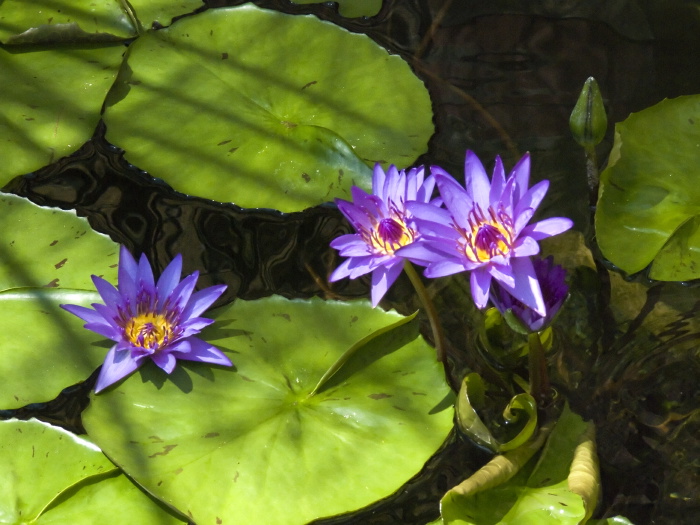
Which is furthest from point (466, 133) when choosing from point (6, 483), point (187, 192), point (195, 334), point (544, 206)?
point (6, 483)

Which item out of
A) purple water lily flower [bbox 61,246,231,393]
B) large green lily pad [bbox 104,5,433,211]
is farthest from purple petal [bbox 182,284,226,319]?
large green lily pad [bbox 104,5,433,211]

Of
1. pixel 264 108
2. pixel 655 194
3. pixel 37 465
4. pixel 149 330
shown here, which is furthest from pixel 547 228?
pixel 37 465

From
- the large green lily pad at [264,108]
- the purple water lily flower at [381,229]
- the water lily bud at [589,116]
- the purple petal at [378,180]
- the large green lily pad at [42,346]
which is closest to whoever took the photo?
the purple water lily flower at [381,229]

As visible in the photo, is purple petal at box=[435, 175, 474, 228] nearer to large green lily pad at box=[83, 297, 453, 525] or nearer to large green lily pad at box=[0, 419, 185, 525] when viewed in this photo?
large green lily pad at box=[83, 297, 453, 525]

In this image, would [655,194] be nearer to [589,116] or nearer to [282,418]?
[589,116]

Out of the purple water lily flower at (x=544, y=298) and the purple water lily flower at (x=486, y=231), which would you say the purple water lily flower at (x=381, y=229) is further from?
the purple water lily flower at (x=544, y=298)

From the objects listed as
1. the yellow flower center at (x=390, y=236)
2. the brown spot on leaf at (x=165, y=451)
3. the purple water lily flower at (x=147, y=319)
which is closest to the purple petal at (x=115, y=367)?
the purple water lily flower at (x=147, y=319)
